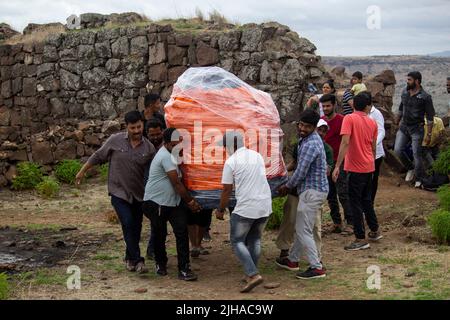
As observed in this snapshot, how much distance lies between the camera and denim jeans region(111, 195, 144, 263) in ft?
21.6

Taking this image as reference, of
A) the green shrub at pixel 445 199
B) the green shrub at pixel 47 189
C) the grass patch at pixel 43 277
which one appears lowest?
the green shrub at pixel 47 189

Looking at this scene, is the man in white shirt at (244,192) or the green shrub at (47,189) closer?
the man in white shirt at (244,192)

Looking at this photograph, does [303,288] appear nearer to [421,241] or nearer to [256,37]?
[421,241]

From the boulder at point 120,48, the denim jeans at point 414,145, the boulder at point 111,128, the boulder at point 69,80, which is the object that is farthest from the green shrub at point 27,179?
the denim jeans at point 414,145

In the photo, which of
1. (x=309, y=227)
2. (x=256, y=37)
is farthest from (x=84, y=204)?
(x=309, y=227)

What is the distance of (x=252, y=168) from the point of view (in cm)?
579

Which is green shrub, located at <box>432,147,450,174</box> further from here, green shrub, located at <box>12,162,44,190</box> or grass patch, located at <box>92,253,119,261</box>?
green shrub, located at <box>12,162,44,190</box>

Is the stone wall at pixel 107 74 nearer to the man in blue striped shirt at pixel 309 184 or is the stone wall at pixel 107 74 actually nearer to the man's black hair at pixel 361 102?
the man's black hair at pixel 361 102

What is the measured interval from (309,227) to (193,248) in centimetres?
151

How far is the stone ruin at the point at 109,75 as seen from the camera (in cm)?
1205

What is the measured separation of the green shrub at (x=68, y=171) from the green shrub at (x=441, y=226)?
6701 millimetres

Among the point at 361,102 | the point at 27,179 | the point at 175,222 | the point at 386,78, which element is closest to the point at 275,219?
the point at 361,102

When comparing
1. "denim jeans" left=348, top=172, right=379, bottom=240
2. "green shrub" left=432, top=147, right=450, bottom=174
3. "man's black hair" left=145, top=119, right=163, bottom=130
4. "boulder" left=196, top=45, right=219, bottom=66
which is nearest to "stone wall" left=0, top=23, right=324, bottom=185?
"boulder" left=196, top=45, right=219, bottom=66

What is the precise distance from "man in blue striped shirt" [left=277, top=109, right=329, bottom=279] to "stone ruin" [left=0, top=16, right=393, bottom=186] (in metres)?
5.60
